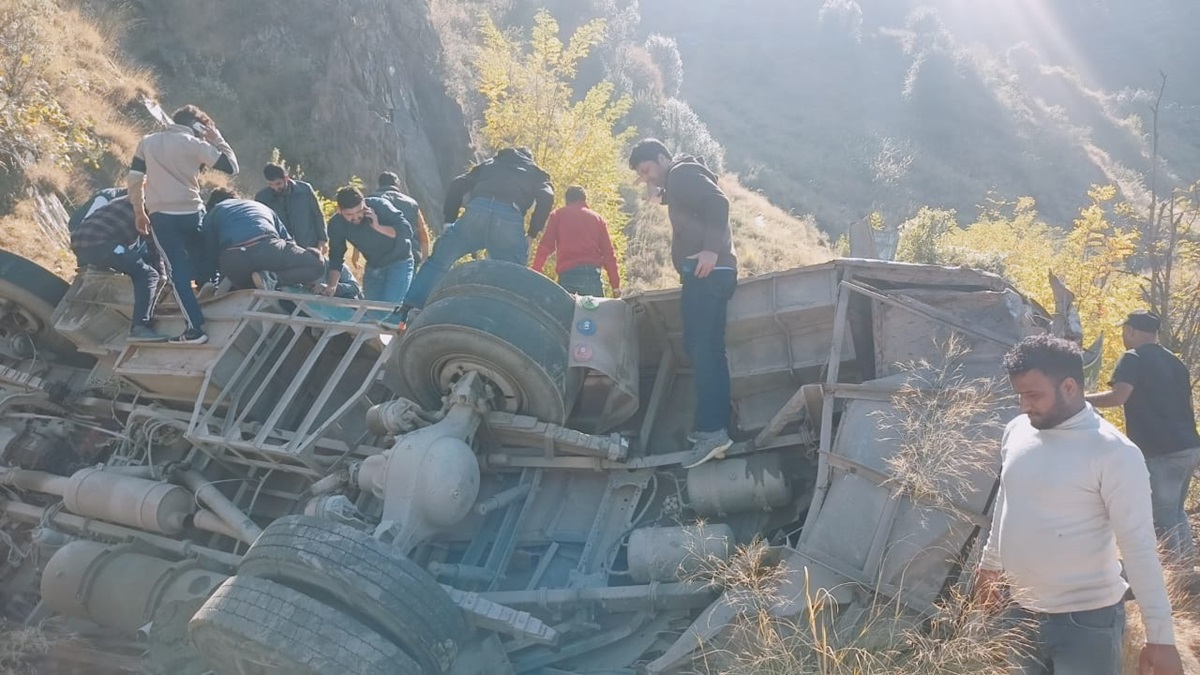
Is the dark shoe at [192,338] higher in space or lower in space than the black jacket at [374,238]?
lower

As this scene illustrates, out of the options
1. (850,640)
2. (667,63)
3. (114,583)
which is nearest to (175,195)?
(114,583)

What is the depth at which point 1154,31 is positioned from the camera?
61.8 meters

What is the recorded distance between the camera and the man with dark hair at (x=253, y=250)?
5262 millimetres

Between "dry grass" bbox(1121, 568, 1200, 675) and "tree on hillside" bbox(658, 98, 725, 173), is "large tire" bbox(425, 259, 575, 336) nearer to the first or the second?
"dry grass" bbox(1121, 568, 1200, 675)

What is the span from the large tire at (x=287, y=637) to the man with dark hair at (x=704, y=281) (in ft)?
6.00

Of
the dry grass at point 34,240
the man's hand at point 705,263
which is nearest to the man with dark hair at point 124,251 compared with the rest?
the dry grass at point 34,240

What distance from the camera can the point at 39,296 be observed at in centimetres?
569

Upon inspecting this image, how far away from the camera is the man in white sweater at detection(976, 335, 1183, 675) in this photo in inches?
99.7

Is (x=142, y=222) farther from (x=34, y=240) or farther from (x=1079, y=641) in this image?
(x=1079, y=641)

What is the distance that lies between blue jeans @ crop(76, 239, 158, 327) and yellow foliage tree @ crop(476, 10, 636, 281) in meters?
8.19

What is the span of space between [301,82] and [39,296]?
11.3m

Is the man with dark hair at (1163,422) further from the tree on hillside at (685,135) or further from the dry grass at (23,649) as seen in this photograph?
the tree on hillside at (685,135)

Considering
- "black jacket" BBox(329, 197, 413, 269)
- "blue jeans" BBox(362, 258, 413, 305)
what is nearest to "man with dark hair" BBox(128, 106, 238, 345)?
"black jacket" BBox(329, 197, 413, 269)

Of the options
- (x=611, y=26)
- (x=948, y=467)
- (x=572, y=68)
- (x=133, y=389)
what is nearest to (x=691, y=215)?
(x=948, y=467)
